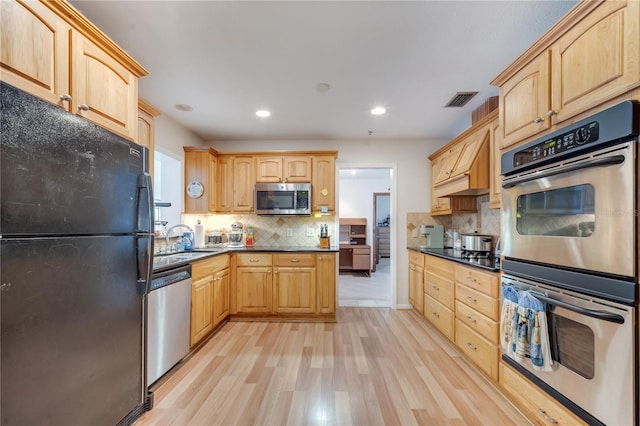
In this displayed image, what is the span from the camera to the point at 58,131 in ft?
3.80

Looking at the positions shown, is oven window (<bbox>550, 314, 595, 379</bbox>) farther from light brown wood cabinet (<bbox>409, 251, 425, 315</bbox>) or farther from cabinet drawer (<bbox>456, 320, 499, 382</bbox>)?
light brown wood cabinet (<bbox>409, 251, 425, 315</bbox>)

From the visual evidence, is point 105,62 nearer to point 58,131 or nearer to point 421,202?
point 58,131

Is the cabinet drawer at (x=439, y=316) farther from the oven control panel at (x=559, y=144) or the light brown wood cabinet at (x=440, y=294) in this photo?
the oven control panel at (x=559, y=144)

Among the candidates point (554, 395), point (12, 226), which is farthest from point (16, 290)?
point (554, 395)

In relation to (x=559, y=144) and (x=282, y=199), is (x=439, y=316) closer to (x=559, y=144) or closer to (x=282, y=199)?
(x=559, y=144)

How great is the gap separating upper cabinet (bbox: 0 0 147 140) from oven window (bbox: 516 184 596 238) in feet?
8.31

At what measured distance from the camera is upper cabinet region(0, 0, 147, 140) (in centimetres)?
109

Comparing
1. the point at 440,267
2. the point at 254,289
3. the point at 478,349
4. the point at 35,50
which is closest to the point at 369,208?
the point at 440,267

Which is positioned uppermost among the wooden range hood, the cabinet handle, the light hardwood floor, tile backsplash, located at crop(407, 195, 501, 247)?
the wooden range hood

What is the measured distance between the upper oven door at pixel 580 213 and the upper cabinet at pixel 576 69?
0.89ft

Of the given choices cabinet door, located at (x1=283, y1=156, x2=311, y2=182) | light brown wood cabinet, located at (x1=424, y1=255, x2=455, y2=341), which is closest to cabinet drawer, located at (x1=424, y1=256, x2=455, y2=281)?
light brown wood cabinet, located at (x1=424, y1=255, x2=455, y2=341)

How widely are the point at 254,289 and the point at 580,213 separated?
317 centimetres

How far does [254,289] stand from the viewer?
343 centimetres

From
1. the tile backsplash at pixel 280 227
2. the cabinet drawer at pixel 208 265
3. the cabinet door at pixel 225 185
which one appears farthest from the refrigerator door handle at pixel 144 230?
the tile backsplash at pixel 280 227
